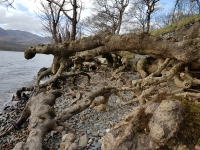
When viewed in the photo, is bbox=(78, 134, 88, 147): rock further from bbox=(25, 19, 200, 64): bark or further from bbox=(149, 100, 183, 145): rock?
bbox=(149, 100, 183, 145): rock

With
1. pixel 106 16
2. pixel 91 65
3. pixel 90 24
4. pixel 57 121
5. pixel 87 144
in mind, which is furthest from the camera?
pixel 90 24

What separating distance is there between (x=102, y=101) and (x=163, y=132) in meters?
3.51

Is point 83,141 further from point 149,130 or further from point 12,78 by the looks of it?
point 12,78

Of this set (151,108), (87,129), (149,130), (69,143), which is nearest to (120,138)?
(149,130)

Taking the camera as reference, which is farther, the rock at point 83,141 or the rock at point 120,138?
the rock at point 83,141

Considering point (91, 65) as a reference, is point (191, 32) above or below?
above

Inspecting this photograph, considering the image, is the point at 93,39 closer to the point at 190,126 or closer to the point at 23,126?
the point at 190,126

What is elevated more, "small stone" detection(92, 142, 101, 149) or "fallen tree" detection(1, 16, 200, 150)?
"fallen tree" detection(1, 16, 200, 150)

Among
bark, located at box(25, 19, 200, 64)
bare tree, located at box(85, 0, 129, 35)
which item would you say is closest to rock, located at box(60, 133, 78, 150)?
bark, located at box(25, 19, 200, 64)

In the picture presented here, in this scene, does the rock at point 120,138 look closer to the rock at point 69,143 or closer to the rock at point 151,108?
the rock at point 151,108

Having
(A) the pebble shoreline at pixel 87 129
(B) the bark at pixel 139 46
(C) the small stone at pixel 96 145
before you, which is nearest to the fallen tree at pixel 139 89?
(B) the bark at pixel 139 46

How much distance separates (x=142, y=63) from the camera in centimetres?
551

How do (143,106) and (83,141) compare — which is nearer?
(143,106)

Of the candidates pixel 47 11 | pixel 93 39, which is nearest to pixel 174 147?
pixel 93 39
